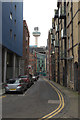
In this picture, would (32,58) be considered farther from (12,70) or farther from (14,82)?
(14,82)

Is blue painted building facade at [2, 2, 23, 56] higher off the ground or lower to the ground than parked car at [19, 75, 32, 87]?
higher

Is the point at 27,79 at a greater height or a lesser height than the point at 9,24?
lesser

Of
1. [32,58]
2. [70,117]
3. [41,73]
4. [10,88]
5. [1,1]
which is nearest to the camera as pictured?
[70,117]

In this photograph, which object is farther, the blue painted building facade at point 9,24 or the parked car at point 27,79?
the blue painted building facade at point 9,24

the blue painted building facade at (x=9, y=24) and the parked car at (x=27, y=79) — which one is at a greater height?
the blue painted building facade at (x=9, y=24)

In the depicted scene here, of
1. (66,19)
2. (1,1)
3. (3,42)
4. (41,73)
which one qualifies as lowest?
(41,73)

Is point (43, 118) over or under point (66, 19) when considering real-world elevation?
under

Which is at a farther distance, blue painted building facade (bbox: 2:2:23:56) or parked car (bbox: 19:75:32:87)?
blue painted building facade (bbox: 2:2:23:56)

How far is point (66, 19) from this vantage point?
69.3 feet

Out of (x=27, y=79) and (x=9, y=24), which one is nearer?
(x=27, y=79)

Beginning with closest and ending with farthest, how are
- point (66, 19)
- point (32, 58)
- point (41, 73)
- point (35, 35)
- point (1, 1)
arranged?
point (1, 1)
point (66, 19)
point (32, 58)
point (41, 73)
point (35, 35)

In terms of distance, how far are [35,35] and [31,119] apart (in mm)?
177519

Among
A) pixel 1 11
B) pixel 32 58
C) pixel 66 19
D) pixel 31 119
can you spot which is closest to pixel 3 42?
pixel 1 11

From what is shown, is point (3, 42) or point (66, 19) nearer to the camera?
point (3, 42)
